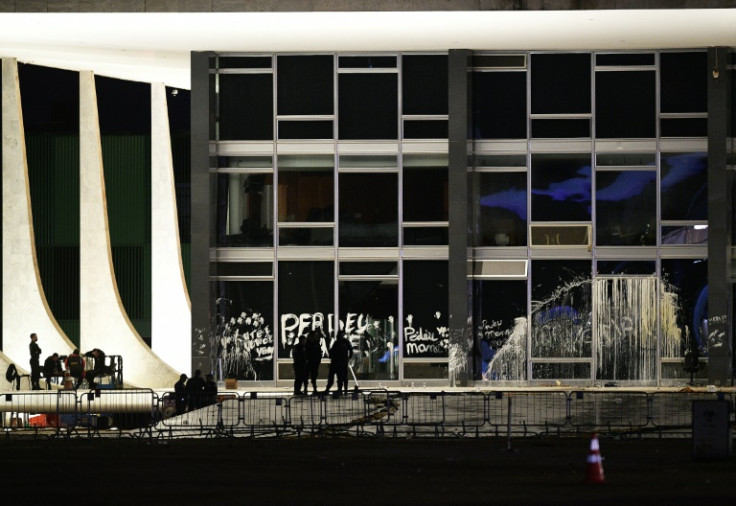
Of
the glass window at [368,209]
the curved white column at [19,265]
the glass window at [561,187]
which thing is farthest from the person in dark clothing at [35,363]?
the glass window at [561,187]

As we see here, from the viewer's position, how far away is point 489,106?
122 ft

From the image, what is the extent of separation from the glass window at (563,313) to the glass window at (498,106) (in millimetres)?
3655

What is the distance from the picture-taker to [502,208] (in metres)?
37.4

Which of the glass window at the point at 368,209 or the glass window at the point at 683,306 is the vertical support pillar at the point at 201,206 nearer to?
the glass window at the point at 368,209

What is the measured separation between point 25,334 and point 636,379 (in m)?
19.6

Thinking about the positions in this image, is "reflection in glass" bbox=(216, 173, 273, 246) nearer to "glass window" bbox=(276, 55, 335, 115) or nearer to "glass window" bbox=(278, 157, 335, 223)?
"glass window" bbox=(278, 157, 335, 223)

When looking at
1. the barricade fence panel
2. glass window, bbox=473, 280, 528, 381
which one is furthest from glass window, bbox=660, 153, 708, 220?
the barricade fence panel

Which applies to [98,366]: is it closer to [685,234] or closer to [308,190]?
[308,190]

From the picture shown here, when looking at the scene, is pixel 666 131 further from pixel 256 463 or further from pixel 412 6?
pixel 256 463

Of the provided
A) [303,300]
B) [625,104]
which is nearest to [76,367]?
[303,300]

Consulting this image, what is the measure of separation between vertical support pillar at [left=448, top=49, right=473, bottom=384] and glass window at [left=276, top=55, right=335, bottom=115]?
3.11 meters

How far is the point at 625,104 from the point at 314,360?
1040 centimetres

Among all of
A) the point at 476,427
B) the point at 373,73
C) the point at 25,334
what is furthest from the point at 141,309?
the point at 476,427

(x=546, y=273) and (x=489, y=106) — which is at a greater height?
(x=489, y=106)
